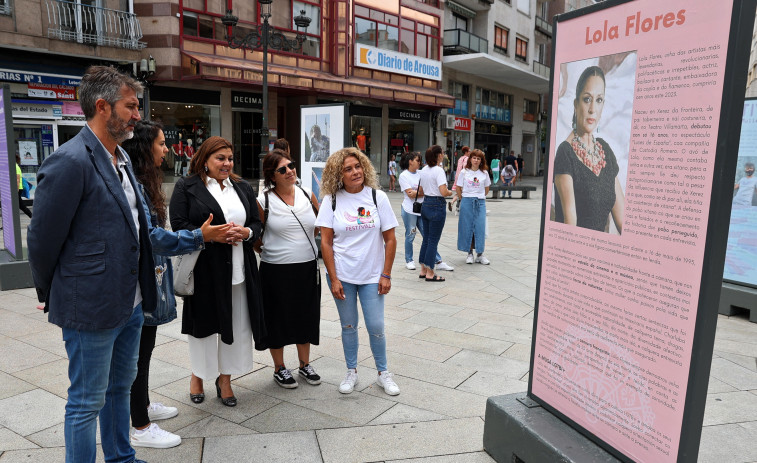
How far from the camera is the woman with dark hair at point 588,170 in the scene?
2.41 m

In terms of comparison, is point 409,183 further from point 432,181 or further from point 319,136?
point 319,136

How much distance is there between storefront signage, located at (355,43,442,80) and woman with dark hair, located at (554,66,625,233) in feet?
73.3

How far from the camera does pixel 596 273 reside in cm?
252

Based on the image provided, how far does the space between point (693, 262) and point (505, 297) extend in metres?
4.90

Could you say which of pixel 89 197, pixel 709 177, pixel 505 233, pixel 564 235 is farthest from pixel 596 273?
pixel 505 233

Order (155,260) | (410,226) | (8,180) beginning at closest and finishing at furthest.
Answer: (155,260)
(8,180)
(410,226)

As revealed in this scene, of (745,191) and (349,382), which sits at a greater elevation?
(745,191)

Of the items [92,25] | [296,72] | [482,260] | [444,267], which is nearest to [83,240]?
[444,267]

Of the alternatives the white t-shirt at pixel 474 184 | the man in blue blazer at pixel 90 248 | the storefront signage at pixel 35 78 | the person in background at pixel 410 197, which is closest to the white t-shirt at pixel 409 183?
the person in background at pixel 410 197

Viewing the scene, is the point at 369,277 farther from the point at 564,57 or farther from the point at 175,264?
the point at 564,57

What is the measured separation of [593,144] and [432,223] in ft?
16.6

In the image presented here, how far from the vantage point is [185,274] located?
11.3 ft

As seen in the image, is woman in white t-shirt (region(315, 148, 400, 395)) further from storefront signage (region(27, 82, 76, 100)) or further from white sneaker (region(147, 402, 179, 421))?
storefront signage (region(27, 82, 76, 100))

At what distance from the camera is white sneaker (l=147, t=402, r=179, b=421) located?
3.54 m
